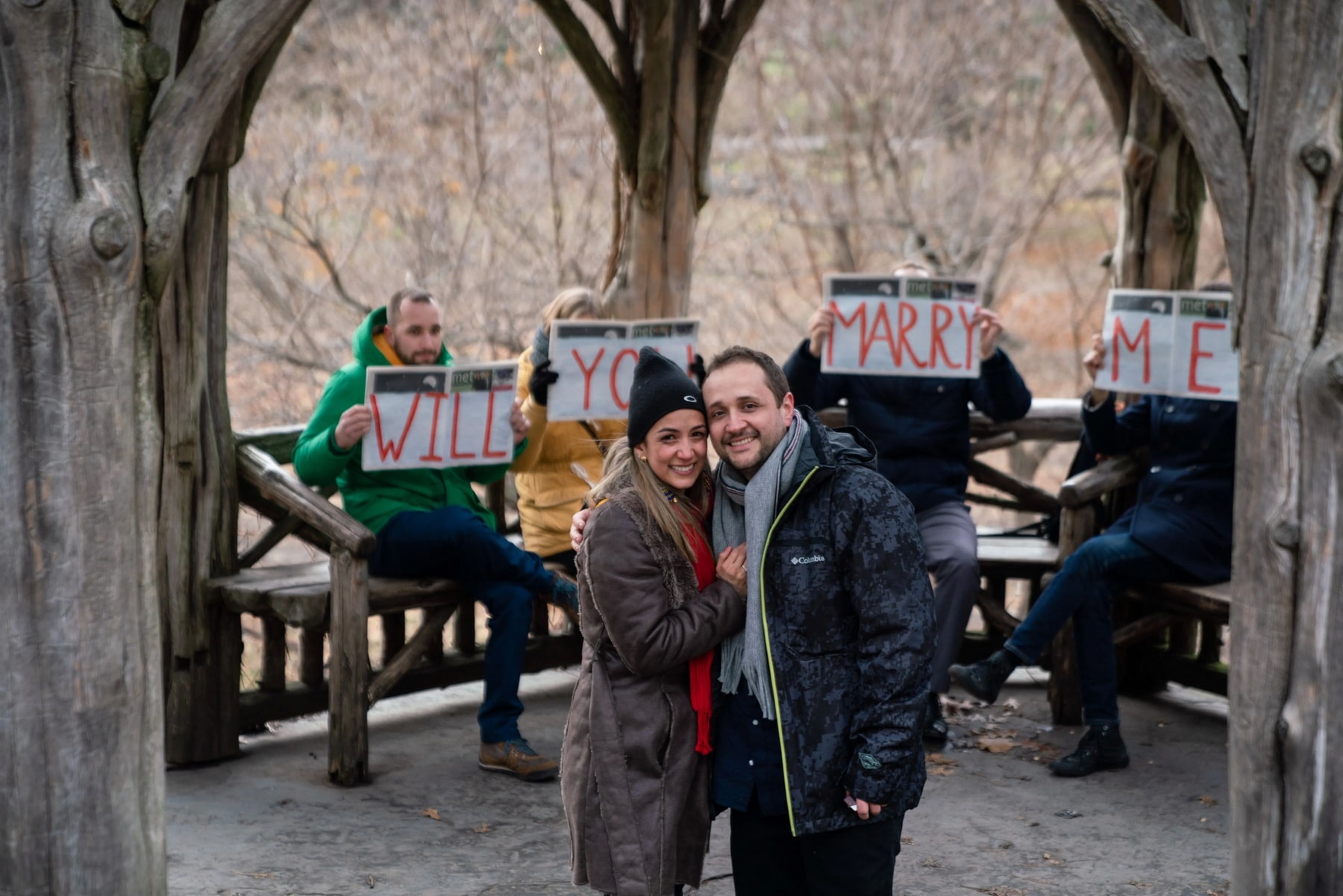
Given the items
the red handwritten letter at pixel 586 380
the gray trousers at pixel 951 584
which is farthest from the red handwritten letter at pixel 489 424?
the gray trousers at pixel 951 584

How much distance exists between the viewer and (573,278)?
11.0 metres

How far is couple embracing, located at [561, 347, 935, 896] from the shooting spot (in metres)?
3.02

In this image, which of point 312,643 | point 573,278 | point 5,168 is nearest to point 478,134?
point 573,278

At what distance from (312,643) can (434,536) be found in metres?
1.04

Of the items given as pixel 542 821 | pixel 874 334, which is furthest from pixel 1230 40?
pixel 542 821

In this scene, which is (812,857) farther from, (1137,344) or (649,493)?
(1137,344)

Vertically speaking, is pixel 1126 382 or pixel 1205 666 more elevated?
pixel 1126 382

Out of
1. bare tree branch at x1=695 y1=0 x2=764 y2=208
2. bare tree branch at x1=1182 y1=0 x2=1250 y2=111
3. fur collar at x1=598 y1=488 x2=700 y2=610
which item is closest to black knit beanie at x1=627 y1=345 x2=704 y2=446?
fur collar at x1=598 y1=488 x2=700 y2=610

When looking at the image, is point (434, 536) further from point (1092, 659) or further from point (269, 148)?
point (269, 148)

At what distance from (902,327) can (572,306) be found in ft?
4.30

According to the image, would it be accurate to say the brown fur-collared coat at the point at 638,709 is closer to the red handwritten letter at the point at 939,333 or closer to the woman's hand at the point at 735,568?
the woman's hand at the point at 735,568

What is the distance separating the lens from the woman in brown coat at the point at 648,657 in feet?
10.3

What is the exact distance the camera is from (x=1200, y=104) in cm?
372

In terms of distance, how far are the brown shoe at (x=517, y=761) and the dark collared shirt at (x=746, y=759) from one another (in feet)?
7.41
